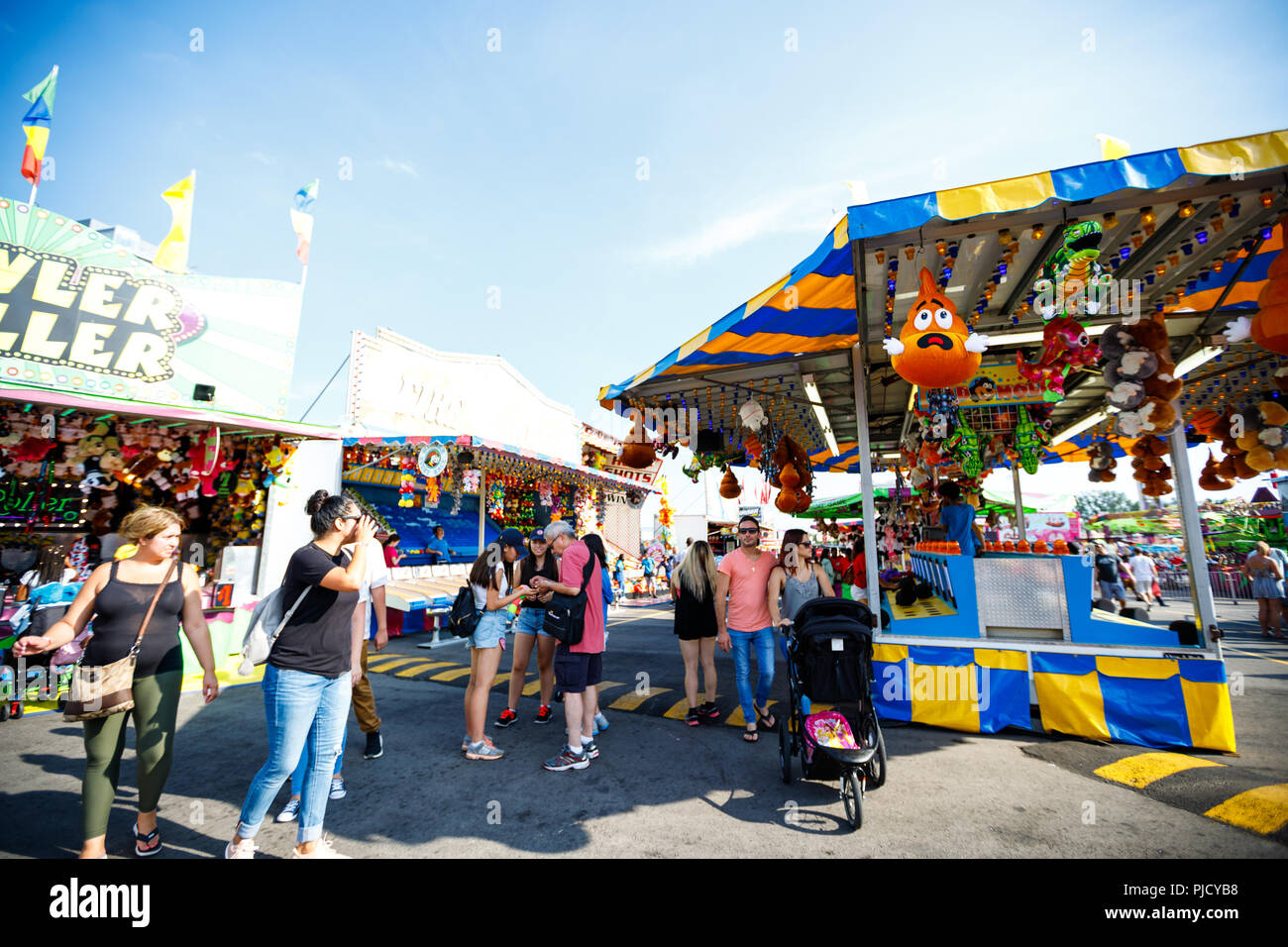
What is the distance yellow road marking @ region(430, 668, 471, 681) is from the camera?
741cm

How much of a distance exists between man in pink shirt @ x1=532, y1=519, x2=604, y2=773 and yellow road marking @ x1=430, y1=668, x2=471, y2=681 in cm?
365

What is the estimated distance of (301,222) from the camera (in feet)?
38.4

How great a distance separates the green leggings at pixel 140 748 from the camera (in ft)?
9.06

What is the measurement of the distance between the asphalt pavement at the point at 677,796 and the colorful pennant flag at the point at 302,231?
31.3ft

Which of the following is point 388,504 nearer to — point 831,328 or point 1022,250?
point 831,328

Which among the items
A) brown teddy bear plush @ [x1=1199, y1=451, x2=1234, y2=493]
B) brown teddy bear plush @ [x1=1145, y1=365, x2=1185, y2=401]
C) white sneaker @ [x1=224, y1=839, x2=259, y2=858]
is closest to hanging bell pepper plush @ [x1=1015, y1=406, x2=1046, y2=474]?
brown teddy bear plush @ [x1=1199, y1=451, x2=1234, y2=493]

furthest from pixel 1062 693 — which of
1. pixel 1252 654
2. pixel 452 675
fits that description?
pixel 452 675

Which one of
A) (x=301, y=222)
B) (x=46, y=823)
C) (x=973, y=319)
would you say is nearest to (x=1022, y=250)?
(x=973, y=319)

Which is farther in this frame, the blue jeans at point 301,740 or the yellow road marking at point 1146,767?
the yellow road marking at point 1146,767

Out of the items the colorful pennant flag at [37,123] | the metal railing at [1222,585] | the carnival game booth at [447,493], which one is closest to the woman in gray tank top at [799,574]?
the carnival game booth at [447,493]

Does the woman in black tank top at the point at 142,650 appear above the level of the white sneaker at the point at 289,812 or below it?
above

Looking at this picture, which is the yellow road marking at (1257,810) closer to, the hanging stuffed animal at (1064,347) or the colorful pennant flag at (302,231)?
the hanging stuffed animal at (1064,347)

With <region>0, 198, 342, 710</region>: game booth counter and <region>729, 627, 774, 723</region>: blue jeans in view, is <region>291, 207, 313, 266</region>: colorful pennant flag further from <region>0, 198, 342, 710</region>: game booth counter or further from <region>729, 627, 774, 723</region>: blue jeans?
<region>729, 627, 774, 723</region>: blue jeans
